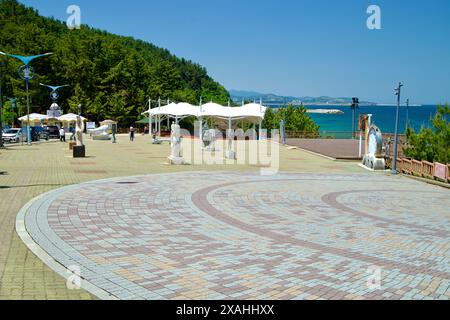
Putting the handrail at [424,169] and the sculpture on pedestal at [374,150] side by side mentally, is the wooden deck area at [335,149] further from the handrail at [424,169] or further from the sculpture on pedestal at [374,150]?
the handrail at [424,169]

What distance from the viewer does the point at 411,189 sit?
16.3 m

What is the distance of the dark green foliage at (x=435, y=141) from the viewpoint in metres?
20.7

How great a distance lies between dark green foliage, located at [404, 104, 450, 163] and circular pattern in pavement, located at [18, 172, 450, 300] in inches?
258

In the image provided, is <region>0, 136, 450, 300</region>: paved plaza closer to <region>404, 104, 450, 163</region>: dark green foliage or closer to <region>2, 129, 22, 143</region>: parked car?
<region>404, 104, 450, 163</region>: dark green foliage

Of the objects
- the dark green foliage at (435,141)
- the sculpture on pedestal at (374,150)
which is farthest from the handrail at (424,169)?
the dark green foliage at (435,141)

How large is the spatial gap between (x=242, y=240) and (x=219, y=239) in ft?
1.41

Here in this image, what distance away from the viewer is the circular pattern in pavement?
19.9 feet

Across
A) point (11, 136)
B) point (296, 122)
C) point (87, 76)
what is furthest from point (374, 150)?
point (87, 76)

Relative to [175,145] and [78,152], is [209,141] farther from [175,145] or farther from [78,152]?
[78,152]

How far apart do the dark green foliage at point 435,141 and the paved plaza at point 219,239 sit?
16.9 ft

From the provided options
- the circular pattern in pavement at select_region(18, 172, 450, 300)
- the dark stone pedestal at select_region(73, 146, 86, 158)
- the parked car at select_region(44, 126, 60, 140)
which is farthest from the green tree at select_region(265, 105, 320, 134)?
the circular pattern in pavement at select_region(18, 172, 450, 300)
